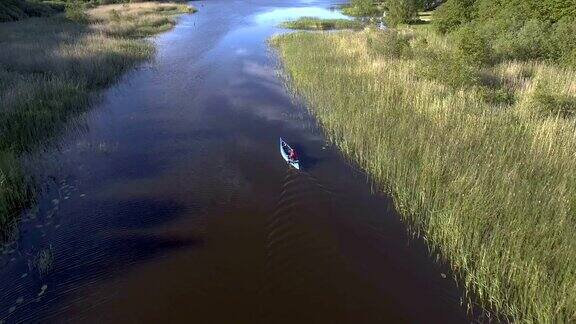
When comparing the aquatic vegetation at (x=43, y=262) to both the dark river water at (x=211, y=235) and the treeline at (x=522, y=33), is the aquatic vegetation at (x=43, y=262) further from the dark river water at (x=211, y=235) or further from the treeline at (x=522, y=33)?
the treeline at (x=522, y=33)

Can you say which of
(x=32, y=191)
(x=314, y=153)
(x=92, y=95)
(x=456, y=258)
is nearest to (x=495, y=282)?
(x=456, y=258)

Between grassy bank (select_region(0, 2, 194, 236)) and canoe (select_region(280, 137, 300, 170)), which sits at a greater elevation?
grassy bank (select_region(0, 2, 194, 236))

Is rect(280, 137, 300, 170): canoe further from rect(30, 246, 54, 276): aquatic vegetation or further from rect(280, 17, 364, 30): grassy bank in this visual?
rect(280, 17, 364, 30): grassy bank

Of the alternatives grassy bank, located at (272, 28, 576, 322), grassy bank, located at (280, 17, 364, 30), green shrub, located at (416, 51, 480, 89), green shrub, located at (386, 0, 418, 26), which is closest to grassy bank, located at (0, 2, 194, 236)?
grassy bank, located at (272, 28, 576, 322)

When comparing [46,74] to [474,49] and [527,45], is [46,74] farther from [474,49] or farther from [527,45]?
[527,45]

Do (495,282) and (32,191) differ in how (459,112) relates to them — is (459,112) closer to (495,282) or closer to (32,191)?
(495,282)

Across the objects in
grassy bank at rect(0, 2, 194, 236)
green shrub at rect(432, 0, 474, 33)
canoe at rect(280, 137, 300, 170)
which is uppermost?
green shrub at rect(432, 0, 474, 33)
